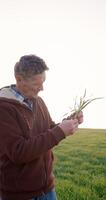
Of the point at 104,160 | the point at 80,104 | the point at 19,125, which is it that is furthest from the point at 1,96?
the point at 104,160

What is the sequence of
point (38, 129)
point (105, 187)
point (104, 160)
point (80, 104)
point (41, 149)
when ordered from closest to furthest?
point (41, 149) → point (38, 129) → point (80, 104) → point (105, 187) → point (104, 160)

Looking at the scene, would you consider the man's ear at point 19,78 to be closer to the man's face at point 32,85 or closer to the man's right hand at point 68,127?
the man's face at point 32,85

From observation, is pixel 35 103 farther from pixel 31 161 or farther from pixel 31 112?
pixel 31 161

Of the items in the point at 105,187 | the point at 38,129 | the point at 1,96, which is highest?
the point at 1,96

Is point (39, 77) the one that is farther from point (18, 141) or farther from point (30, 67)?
point (18, 141)

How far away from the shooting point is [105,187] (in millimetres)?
10297

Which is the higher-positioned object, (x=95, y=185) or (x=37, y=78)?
(x=37, y=78)

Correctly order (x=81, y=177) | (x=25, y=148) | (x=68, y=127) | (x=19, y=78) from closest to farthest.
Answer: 1. (x=25, y=148)
2. (x=68, y=127)
3. (x=19, y=78)
4. (x=81, y=177)

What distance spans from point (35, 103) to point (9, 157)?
2.31ft

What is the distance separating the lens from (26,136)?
218 inches

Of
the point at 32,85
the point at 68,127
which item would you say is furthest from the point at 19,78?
the point at 68,127

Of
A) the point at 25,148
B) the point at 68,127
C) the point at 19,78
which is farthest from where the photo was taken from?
the point at 19,78

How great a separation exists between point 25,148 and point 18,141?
3.9 inches

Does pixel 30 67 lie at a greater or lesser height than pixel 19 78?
greater
